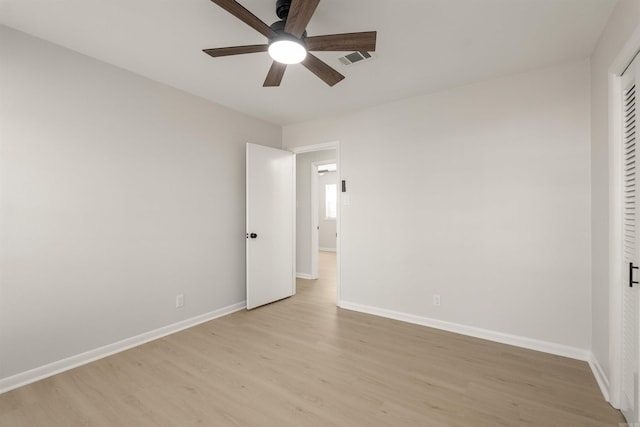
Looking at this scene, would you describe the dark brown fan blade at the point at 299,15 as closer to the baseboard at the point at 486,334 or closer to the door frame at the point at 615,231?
the door frame at the point at 615,231

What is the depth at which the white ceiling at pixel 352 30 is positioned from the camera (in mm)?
1860

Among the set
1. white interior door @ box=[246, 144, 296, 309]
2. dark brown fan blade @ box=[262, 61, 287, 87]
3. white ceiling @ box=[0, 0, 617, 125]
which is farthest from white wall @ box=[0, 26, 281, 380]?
dark brown fan blade @ box=[262, 61, 287, 87]

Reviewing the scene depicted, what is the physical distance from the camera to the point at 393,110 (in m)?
3.45

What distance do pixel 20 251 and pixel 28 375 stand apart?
0.92 m

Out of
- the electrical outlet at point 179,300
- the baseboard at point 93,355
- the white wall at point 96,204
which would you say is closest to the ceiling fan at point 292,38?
the white wall at point 96,204

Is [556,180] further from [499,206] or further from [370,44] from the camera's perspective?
[370,44]

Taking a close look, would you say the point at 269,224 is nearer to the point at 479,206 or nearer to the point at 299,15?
the point at 479,206

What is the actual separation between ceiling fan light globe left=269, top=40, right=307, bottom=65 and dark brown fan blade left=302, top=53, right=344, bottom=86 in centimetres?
9

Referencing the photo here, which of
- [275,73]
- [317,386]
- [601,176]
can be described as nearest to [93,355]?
[317,386]

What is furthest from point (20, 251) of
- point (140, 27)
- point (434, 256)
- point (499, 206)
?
point (499, 206)

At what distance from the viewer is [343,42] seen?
1768 millimetres

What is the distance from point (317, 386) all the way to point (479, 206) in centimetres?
225

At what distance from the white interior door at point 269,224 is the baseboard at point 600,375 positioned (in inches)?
130

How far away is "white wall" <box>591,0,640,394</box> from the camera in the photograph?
189 cm
